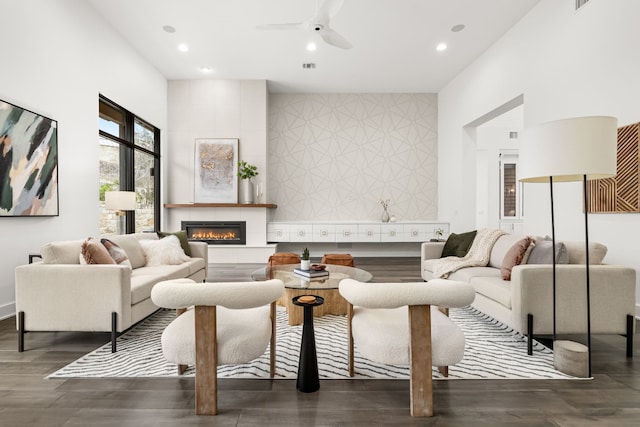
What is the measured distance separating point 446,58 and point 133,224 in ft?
19.3

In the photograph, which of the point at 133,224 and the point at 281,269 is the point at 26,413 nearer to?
the point at 281,269

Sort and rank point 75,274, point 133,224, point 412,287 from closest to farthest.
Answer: point 412,287, point 75,274, point 133,224

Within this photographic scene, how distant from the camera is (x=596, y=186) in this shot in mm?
3414

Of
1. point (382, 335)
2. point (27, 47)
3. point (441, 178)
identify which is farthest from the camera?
point (441, 178)

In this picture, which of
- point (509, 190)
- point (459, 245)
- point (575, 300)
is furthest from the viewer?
point (509, 190)

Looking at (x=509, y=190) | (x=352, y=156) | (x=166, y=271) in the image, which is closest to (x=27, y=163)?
(x=166, y=271)

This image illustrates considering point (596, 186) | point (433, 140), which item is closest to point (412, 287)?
point (596, 186)

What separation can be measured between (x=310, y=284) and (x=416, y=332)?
1.11m

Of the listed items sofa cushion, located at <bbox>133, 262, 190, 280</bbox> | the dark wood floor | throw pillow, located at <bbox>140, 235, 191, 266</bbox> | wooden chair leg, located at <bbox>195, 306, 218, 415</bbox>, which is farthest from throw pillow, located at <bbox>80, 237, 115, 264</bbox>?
wooden chair leg, located at <bbox>195, 306, 218, 415</bbox>

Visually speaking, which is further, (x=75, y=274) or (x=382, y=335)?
(x=75, y=274)

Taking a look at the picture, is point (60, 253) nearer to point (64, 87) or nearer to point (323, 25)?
point (64, 87)

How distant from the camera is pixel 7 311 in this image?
125 inches

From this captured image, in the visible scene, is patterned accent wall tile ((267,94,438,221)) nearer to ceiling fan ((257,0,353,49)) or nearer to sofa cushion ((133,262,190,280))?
ceiling fan ((257,0,353,49))

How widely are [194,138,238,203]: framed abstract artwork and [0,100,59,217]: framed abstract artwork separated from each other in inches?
118
